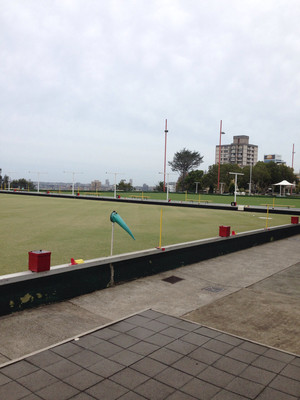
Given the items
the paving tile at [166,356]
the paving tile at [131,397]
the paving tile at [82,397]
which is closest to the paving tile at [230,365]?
Answer: the paving tile at [166,356]

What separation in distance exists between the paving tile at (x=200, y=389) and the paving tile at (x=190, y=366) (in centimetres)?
18

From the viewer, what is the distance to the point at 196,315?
5.71m

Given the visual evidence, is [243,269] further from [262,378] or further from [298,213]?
[298,213]

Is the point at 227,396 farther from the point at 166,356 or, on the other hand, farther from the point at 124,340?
the point at 124,340

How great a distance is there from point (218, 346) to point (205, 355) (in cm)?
35

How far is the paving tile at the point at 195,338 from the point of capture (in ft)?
15.0

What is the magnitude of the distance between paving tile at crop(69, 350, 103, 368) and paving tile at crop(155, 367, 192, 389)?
823 mm

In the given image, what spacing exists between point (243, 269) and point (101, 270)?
167 inches

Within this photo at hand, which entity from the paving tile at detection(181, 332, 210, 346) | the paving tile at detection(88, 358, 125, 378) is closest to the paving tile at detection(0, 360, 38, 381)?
the paving tile at detection(88, 358, 125, 378)

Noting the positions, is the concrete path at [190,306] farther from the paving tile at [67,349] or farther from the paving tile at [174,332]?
the paving tile at [174,332]

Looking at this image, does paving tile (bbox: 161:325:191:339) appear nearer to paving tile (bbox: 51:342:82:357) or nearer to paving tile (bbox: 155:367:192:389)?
paving tile (bbox: 155:367:192:389)

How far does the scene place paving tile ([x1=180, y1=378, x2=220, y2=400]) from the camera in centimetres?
336

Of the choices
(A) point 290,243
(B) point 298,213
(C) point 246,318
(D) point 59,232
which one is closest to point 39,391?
(C) point 246,318

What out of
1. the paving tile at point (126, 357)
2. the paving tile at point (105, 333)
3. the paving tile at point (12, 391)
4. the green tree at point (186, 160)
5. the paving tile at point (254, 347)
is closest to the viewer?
the paving tile at point (12, 391)
